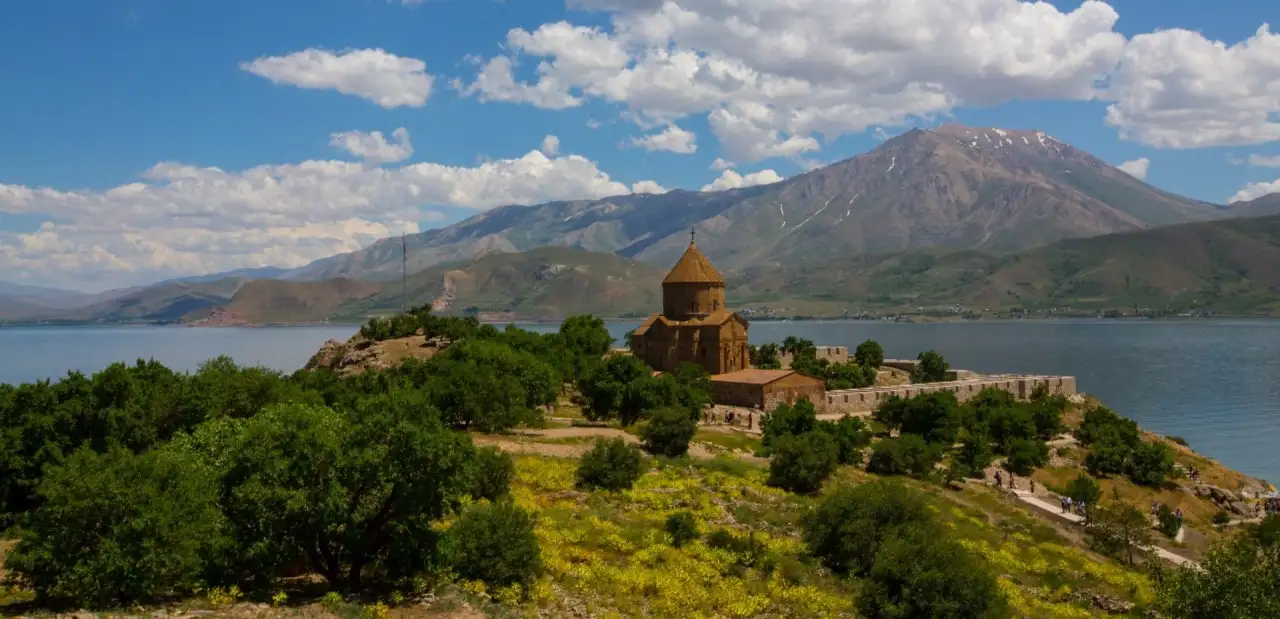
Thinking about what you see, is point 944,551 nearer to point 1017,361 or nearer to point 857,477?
point 857,477

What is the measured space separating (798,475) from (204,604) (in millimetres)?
25900

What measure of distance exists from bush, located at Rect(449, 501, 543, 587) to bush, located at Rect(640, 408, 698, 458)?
20482 millimetres

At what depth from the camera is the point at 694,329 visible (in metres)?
71.1

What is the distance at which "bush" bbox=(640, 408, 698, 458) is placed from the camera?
43188mm

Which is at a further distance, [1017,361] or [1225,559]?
[1017,361]

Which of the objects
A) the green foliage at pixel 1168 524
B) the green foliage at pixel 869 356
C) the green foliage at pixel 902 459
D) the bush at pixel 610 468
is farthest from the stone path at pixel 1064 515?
the green foliage at pixel 869 356

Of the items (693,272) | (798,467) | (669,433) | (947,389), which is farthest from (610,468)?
(947,389)

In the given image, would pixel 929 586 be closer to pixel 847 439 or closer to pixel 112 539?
pixel 112 539

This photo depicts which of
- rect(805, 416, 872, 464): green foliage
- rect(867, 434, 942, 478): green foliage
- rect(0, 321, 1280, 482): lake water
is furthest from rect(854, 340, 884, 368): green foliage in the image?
rect(867, 434, 942, 478): green foliage

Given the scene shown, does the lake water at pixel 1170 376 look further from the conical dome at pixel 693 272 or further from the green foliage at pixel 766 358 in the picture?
the conical dome at pixel 693 272

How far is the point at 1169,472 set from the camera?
56.6 m

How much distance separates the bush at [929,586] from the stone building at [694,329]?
1817 inches

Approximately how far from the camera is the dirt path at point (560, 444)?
1634 inches

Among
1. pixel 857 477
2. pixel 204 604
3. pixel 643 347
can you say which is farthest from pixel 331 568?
pixel 643 347
